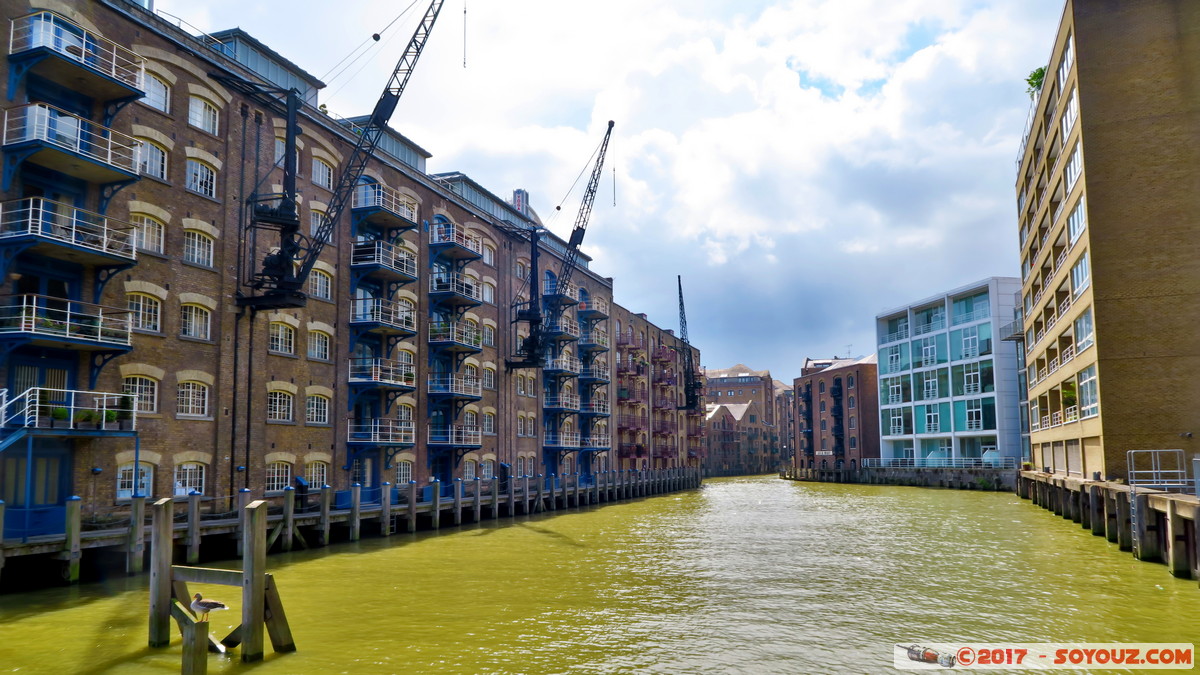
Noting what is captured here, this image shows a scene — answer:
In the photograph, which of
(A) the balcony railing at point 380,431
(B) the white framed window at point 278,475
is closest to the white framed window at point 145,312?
(B) the white framed window at point 278,475

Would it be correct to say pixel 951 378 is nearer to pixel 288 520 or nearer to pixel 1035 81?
pixel 1035 81

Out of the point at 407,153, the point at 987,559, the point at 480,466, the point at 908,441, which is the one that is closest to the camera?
the point at 987,559

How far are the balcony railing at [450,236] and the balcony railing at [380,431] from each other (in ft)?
29.3

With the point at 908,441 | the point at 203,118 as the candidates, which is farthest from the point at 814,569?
the point at 908,441

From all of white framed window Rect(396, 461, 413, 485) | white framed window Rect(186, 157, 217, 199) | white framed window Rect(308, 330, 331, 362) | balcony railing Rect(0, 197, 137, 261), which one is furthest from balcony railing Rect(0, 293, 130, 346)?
white framed window Rect(396, 461, 413, 485)

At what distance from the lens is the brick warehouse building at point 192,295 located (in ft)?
73.4

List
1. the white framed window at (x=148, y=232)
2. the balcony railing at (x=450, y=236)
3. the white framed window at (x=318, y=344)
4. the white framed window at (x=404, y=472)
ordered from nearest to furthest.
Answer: the white framed window at (x=148, y=232) < the white framed window at (x=318, y=344) < the white framed window at (x=404, y=472) < the balcony railing at (x=450, y=236)

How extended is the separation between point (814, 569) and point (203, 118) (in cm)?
2406

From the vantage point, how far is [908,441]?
83.3 metres

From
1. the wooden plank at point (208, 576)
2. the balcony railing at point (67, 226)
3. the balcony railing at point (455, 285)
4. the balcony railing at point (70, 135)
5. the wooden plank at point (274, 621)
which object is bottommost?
the wooden plank at point (274, 621)

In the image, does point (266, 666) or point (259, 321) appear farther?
point (259, 321)

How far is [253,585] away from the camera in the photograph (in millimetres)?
13117

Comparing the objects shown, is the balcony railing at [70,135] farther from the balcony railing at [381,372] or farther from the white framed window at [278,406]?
the balcony railing at [381,372]

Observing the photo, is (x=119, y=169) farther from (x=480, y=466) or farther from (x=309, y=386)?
(x=480, y=466)
